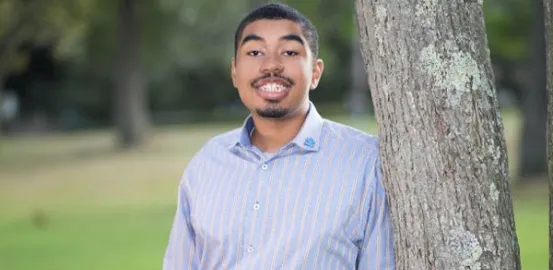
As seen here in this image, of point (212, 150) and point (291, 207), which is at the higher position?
point (212, 150)

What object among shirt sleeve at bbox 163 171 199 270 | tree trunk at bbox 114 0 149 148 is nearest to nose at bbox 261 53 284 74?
shirt sleeve at bbox 163 171 199 270

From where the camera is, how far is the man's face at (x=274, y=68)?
138 inches

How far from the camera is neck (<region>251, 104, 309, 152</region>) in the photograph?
11.9 feet

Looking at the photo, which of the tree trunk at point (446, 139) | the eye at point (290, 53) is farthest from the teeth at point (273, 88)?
the tree trunk at point (446, 139)

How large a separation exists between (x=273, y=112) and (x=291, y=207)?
347 mm

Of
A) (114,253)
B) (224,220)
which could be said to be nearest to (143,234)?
(114,253)

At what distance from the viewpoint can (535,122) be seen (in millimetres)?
16016

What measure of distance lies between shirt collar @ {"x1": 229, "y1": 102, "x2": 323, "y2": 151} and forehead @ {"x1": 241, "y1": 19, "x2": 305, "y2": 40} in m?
0.28

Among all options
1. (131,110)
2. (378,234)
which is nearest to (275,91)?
(378,234)

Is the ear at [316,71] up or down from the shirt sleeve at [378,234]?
up

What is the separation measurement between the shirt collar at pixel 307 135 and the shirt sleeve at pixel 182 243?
0.27m

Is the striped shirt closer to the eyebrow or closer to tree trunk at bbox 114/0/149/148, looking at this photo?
the eyebrow

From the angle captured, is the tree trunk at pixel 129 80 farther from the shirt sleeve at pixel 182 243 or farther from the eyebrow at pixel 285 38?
the eyebrow at pixel 285 38

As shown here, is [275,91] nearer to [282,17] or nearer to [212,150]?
[282,17]
